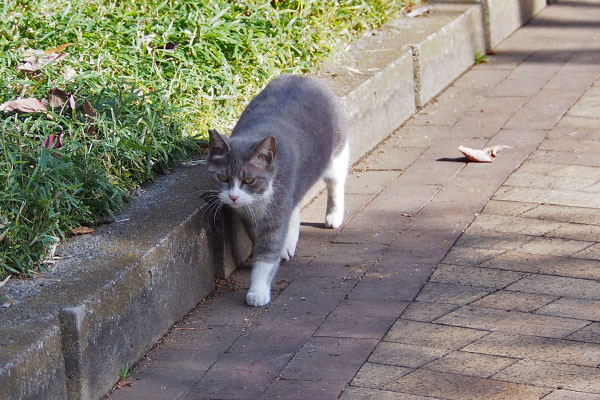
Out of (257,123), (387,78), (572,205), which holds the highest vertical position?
(257,123)

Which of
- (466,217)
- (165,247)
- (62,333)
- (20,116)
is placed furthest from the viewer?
(466,217)

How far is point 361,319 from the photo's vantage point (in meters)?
3.67

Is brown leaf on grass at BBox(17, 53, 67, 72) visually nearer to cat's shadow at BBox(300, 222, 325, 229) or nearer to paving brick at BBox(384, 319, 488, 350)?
cat's shadow at BBox(300, 222, 325, 229)

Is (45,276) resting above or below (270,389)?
above

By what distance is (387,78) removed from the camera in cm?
591

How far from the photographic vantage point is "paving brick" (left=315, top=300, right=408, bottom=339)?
3564 mm

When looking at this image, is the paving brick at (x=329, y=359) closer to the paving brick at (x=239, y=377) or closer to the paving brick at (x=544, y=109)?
the paving brick at (x=239, y=377)

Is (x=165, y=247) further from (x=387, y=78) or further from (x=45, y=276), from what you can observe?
(x=387, y=78)

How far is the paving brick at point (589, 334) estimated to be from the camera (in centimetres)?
343

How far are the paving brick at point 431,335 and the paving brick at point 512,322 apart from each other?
52 millimetres

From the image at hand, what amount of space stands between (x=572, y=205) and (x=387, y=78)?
1.71 metres

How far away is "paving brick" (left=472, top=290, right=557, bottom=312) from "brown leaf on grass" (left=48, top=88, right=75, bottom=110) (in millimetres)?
2145

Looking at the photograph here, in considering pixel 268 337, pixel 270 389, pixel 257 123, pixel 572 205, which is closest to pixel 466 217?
pixel 572 205

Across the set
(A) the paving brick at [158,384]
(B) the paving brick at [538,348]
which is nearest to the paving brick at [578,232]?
(B) the paving brick at [538,348]
